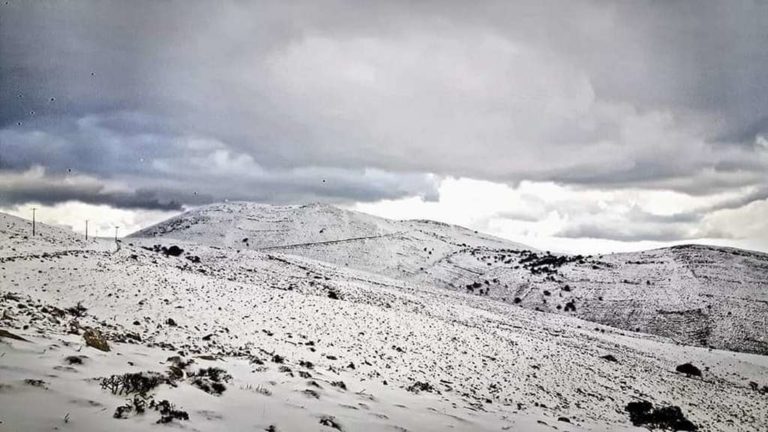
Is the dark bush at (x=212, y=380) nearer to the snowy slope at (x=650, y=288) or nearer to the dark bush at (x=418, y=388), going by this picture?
the dark bush at (x=418, y=388)

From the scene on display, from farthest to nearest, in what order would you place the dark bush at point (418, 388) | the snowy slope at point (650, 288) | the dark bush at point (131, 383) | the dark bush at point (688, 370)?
1. the snowy slope at point (650, 288)
2. the dark bush at point (688, 370)
3. the dark bush at point (418, 388)
4. the dark bush at point (131, 383)

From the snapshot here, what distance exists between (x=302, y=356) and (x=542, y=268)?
64575 millimetres

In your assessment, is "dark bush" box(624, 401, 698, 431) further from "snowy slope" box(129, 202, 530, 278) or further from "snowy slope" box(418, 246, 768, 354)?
"snowy slope" box(129, 202, 530, 278)

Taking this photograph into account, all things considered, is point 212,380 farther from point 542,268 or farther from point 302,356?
point 542,268

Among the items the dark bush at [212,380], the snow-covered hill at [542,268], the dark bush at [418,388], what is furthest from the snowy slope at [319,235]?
the dark bush at [212,380]

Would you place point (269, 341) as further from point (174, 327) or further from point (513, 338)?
point (513, 338)

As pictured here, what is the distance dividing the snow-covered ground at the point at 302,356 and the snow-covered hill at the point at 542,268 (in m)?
1.83

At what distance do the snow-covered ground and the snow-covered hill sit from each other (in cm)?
183

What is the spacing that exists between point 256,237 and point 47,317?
241 ft

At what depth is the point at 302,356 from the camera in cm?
2044

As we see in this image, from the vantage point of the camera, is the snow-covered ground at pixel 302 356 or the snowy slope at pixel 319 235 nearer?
the snow-covered ground at pixel 302 356

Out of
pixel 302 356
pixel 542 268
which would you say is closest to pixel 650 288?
pixel 542 268

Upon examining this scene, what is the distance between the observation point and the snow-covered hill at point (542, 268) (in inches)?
2373

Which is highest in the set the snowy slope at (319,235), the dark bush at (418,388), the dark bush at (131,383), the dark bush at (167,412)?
the snowy slope at (319,235)
